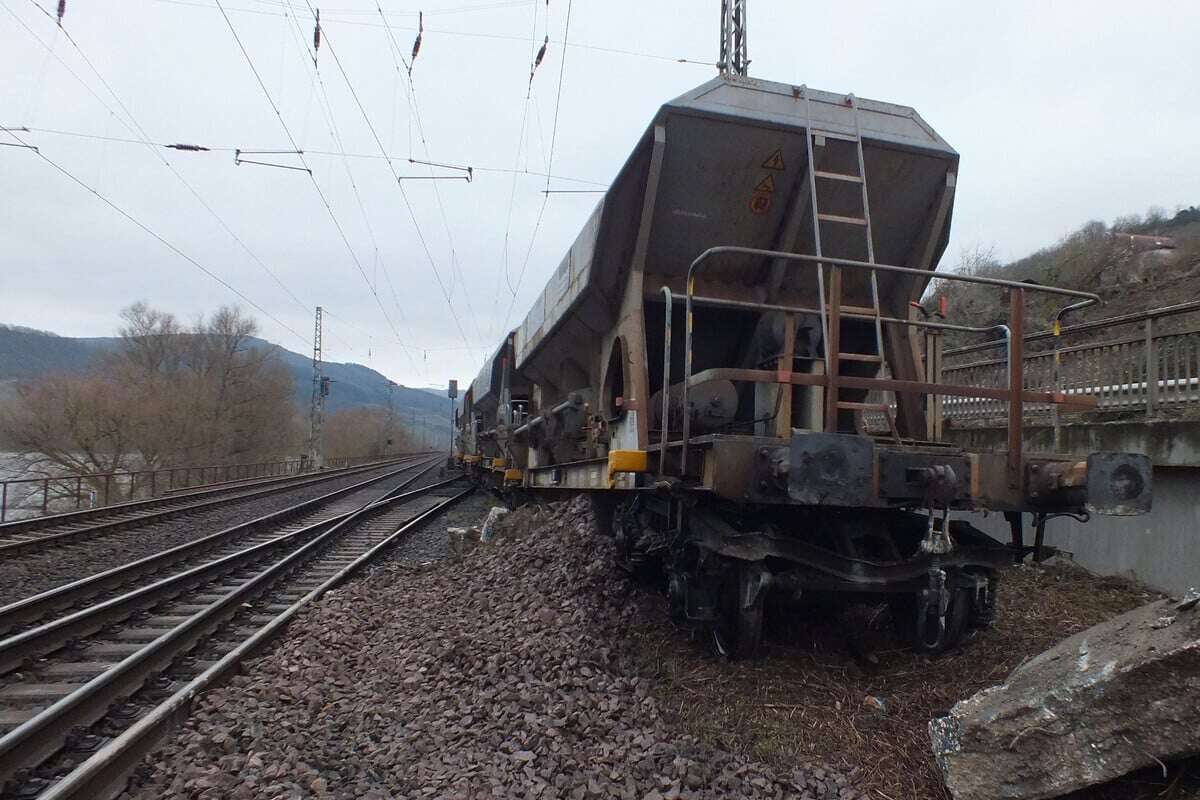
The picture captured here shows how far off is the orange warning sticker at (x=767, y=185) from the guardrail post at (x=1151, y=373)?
13.6 ft

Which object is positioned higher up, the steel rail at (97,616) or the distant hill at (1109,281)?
the distant hill at (1109,281)

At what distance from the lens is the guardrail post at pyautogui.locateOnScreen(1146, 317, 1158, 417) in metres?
6.59

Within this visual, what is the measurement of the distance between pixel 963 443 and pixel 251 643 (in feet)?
25.2

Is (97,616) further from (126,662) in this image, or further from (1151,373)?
(1151,373)

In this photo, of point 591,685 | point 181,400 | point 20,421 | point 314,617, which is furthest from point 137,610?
point 181,400

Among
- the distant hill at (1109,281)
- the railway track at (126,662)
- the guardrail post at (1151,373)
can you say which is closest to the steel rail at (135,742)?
the railway track at (126,662)

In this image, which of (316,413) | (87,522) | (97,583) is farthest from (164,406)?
(97,583)

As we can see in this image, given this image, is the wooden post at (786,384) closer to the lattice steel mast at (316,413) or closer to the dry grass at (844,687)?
the dry grass at (844,687)

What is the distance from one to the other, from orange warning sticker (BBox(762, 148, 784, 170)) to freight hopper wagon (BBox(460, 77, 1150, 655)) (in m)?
0.02

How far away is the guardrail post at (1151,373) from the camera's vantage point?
6.59 meters

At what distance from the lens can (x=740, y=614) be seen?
4.04 metres

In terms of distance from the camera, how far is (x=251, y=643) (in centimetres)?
580

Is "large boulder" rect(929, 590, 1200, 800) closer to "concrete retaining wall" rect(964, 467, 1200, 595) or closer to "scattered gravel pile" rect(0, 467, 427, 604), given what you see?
"concrete retaining wall" rect(964, 467, 1200, 595)

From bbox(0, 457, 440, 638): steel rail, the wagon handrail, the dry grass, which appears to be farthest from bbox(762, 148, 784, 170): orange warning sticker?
bbox(0, 457, 440, 638): steel rail
